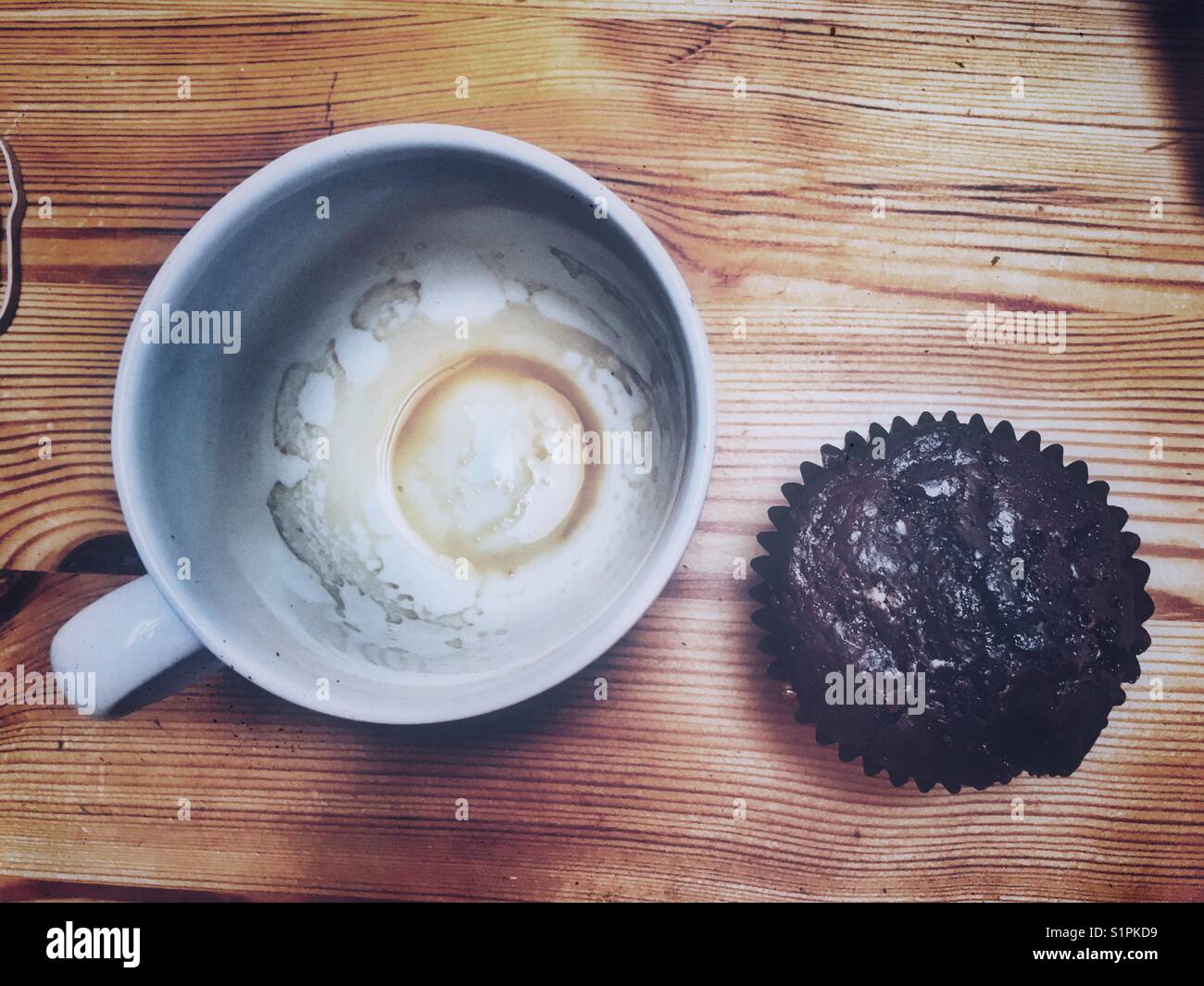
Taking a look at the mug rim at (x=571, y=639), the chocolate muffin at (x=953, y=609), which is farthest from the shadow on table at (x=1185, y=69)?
the mug rim at (x=571, y=639)

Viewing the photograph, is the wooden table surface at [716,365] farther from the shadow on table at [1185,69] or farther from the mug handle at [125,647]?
the mug handle at [125,647]

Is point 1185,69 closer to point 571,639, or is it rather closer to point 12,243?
point 571,639

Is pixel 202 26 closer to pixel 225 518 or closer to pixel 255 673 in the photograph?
pixel 225 518

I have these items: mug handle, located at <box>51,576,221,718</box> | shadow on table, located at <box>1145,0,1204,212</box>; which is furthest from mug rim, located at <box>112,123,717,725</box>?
shadow on table, located at <box>1145,0,1204,212</box>

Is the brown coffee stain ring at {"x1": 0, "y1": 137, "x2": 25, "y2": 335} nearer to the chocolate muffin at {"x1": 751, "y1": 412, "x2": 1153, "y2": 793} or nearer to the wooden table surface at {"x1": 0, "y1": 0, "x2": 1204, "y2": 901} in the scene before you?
the wooden table surface at {"x1": 0, "y1": 0, "x2": 1204, "y2": 901}
